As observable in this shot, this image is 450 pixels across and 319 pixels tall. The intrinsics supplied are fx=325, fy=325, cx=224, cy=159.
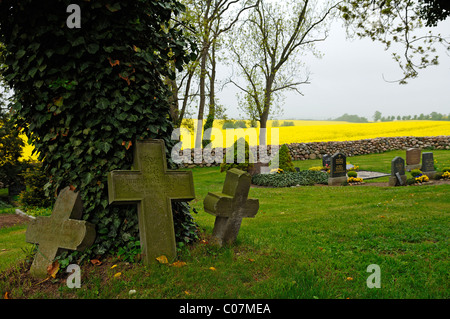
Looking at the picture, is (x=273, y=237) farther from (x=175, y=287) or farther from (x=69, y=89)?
(x=69, y=89)

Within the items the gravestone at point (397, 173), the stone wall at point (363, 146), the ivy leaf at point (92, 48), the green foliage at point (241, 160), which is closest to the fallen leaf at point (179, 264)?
the ivy leaf at point (92, 48)

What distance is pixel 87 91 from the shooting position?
3.84 m

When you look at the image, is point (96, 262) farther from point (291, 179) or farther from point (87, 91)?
point (291, 179)

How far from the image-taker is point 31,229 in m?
3.92

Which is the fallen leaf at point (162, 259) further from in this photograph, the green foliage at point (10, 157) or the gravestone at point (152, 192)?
the green foliage at point (10, 157)

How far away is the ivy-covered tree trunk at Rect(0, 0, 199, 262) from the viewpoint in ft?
12.2

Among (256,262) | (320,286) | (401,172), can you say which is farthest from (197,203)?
(401,172)

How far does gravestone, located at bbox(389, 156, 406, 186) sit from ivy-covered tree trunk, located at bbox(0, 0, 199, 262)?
12910 millimetres

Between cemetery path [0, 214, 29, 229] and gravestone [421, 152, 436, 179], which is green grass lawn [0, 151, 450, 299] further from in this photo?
gravestone [421, 152, 436, 179]

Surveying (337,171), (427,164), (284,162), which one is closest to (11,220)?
(284,162)

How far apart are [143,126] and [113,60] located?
0.84m

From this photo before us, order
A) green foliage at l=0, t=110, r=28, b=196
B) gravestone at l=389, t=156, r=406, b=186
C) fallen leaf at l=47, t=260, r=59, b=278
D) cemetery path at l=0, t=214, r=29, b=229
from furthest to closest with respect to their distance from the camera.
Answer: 1. green foliage at l=0, t=110, r=28, b=196
2. gravestone at l=389, t=156, r=406, b=186
3. cemetery path at l=0, t=214, r=29, b=229
4. fallen leaf at l=47, t=260, r=59, b=278

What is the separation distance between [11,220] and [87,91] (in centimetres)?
948

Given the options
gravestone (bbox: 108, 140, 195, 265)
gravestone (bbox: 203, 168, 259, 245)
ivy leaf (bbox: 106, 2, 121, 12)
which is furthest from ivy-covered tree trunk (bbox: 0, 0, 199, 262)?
gravestone (bbox: 203, 168, 259, 245)
